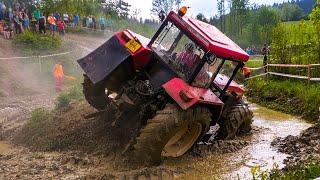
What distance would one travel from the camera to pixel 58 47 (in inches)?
936

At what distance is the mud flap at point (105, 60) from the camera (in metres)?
8.03

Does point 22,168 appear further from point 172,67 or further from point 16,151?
point 172,67

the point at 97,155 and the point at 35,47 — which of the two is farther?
the point at 35,47

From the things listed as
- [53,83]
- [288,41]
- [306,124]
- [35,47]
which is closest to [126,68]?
[306,124]

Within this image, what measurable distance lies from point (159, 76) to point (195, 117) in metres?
1.12

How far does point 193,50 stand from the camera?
8.23 meters

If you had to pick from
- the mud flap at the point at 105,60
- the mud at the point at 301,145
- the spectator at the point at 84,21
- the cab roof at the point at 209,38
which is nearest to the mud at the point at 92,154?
the mud at the point at 301,145

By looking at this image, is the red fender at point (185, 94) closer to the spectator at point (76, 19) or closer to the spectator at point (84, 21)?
the spectator at point (76, 19)

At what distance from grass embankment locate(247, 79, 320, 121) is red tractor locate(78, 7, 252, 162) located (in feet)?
16.4

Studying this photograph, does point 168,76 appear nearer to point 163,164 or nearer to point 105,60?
point 105,60

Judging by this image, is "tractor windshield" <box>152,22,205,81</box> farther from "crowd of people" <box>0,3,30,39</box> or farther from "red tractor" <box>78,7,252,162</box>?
"crowd of people" <box>0,3,30,39</box>

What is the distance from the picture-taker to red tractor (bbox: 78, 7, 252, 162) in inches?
295

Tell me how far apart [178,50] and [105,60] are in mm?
1381

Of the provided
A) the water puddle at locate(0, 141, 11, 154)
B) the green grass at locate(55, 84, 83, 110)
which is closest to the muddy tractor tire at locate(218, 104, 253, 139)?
the green grass at locate(55, 84, 83, 110)
